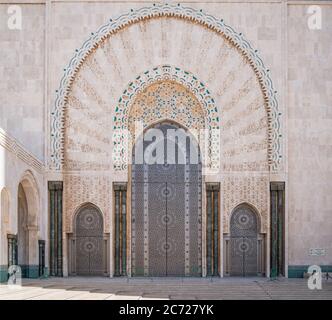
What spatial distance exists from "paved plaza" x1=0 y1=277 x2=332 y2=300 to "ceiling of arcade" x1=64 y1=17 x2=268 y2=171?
1.70 meters

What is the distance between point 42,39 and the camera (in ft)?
34.5

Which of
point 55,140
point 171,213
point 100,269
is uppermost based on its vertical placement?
point 55,140

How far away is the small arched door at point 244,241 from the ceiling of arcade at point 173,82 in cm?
68

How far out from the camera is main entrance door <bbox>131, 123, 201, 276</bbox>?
10594mm

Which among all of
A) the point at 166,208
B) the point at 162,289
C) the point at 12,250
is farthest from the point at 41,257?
the point at 162,289

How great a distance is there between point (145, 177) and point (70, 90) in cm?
166

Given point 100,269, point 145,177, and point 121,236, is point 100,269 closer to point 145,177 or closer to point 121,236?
point 121,236

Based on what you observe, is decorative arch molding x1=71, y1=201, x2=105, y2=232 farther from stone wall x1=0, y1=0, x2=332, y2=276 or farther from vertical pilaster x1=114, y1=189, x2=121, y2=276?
vertical pilaster x1=114, y1=189, x2=121, y2=276

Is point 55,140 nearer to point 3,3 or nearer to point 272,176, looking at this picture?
point 3,3

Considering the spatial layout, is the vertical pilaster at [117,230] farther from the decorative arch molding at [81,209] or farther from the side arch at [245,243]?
the side arch at [245,243]

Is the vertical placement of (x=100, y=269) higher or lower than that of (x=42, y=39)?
lower

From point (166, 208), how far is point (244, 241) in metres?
1.22
